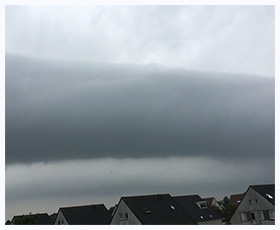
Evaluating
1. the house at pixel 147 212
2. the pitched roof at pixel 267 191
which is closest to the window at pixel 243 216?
the pitched roof at pixel 267 191

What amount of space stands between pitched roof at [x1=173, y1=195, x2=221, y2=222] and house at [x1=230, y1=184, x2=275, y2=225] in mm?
6326

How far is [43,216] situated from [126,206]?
6.22 meters

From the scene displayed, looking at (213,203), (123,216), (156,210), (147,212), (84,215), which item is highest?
(213,203)

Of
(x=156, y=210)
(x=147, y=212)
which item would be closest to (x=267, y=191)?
(x=156, y=210)

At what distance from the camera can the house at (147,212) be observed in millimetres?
15164

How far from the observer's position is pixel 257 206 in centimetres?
1555

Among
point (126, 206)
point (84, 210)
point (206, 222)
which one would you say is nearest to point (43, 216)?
point (84, 210)

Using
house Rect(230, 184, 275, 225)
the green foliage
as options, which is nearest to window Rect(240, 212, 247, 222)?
house Rect(230, 184, 275, 225)

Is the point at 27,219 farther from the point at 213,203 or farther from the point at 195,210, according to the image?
the point at 213,203

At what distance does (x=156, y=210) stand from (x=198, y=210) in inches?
392

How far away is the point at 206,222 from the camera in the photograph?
75.6 feet

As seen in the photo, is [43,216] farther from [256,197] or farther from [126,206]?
[256,197]

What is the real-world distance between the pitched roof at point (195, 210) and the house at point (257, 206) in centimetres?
633

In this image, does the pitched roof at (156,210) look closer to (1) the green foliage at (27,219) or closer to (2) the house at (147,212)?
(2) the house at (147,212)
